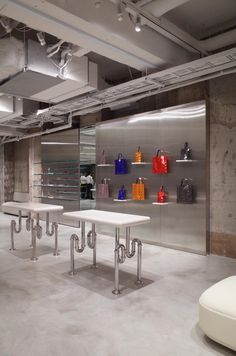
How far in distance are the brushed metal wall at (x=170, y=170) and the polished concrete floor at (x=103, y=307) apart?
61cm

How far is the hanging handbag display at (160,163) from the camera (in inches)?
211

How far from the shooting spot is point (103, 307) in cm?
298

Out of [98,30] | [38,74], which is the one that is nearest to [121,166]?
[38,74]

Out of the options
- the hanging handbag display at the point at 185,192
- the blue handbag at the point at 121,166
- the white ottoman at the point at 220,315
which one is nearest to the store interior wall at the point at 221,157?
the hanging handbag display at the point at 185,192

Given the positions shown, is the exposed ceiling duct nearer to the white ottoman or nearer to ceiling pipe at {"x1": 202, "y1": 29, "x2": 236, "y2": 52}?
ceiling pipe at {"x1": 202, "y1": 29, "x2": 236, "y2": 52}

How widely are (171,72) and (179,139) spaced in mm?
1531

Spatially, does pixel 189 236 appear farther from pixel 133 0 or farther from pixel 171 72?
pixel 133 0

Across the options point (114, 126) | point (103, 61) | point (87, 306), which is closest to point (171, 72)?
point (103, 61)

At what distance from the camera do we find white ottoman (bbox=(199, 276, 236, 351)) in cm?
210

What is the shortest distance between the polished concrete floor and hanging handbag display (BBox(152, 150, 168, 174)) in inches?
61.8

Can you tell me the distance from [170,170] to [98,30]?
3020 millimetres

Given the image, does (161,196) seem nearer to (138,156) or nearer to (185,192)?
(185,192)

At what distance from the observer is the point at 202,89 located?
5.02 meters

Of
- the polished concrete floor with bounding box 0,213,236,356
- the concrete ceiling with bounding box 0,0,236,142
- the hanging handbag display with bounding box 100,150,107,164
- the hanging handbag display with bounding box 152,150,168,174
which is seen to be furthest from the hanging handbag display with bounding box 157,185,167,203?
the concrete ceiling with bounding box 0,0,236,142
